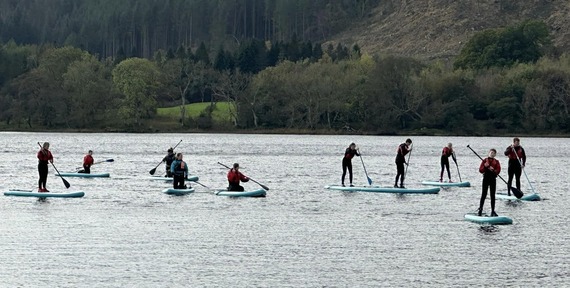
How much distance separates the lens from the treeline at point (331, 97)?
14638 cm

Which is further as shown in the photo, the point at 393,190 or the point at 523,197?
the point at 393,190

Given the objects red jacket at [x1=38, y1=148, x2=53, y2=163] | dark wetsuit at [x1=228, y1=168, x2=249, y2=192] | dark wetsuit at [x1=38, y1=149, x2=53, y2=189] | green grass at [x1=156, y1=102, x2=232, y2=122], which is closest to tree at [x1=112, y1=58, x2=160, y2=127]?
green grass at [x1=156, y1=102, x2=232, y2=122]

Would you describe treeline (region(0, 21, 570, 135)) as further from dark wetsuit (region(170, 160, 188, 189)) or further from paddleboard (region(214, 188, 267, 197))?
dark wetsuit (region(170, 160, 188, 189))

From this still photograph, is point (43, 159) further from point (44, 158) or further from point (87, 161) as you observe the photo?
point (87, 161)

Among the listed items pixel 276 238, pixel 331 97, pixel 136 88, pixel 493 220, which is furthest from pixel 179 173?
pixel 136 88

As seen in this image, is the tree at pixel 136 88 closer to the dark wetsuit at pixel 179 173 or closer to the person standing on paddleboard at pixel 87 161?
the person standing on paddleboard at pixel 87 161

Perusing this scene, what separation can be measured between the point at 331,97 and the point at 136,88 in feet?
81.7

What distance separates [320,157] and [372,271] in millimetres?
68761

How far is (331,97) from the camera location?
14975cm

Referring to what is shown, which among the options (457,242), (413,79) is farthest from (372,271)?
(413,79)

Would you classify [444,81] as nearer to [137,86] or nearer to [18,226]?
[137,86]

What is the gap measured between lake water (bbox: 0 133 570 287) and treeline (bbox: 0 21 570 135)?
7884 cm

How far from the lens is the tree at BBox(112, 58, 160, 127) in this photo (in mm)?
150500

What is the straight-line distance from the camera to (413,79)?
14962cm
